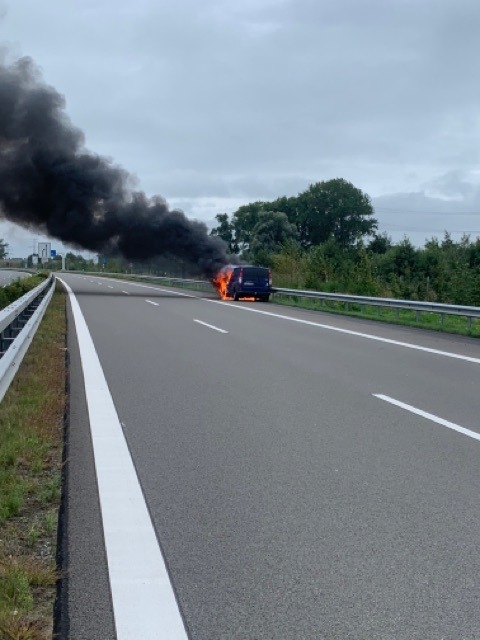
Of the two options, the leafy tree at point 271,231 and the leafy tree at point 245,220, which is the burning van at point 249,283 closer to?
the leafy tree at point 271,231

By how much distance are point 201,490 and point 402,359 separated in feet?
27.9

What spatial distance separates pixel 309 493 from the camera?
5.47 m

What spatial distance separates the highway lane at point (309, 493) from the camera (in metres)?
3.64

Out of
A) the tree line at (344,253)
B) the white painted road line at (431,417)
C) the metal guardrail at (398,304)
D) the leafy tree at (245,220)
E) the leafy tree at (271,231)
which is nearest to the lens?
the white painted road line at (431,417)

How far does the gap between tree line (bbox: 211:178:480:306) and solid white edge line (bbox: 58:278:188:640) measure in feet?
80.5

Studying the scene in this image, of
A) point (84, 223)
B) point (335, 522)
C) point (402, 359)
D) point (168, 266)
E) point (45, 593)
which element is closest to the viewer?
point (45, 593)

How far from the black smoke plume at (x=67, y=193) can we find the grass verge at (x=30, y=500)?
34.0 m

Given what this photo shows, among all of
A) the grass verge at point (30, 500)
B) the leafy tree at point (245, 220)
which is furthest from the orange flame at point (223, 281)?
the leafy tree at point (245, 220)

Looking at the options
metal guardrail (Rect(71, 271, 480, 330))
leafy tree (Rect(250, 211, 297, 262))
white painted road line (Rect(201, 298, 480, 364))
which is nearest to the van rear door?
metal guardrail (Rect(71, 271, 480, 330))

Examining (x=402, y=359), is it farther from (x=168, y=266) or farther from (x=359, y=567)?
(x=168, y=266)

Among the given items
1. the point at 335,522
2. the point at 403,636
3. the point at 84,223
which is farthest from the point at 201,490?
the point at 84,223

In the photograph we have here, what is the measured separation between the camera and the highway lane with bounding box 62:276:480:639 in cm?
364

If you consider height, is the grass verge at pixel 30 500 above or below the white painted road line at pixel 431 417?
below

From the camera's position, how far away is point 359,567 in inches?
162
